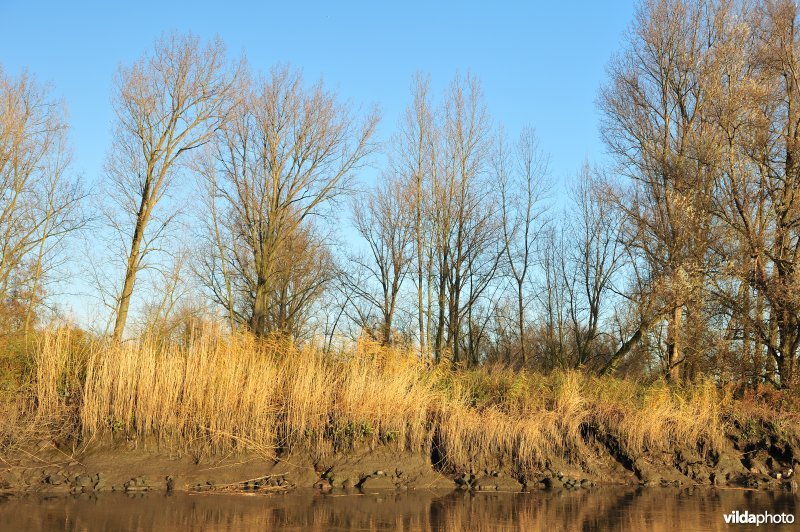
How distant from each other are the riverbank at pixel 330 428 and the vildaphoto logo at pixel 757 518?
322 cm

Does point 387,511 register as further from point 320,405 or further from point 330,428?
point 320,405

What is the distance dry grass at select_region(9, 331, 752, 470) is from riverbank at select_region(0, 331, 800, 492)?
0.03 metres

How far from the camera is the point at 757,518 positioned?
33.5 feet

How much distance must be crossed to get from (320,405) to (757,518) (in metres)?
6.72

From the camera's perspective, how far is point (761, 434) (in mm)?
15172

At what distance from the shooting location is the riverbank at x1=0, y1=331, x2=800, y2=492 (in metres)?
11.7

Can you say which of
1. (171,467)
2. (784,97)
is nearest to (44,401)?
(171,467)

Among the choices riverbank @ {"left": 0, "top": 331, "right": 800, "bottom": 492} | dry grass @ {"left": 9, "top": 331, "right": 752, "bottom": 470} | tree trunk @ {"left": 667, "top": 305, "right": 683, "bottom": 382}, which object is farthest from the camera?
tree trunk @ {"left": 667, "top": 305, "right": 683, "bottom": 382}

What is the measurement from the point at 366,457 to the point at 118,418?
158 inches

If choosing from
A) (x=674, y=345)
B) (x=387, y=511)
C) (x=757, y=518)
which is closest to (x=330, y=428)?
(x=387, y=511)

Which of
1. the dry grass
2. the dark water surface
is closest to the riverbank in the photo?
the dry grass

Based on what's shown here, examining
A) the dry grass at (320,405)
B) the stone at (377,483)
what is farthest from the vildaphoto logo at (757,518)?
the stone at (377,483)

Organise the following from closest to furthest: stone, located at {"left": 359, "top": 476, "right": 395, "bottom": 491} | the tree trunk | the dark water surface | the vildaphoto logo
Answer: the dark water surface < the vildaphoto logo < stone, located at {"left": 359, "top": 476, "right": 395, "bottom": 491} < the tree trunk

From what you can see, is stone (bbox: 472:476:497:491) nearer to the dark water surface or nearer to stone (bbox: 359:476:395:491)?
the dark water surface
